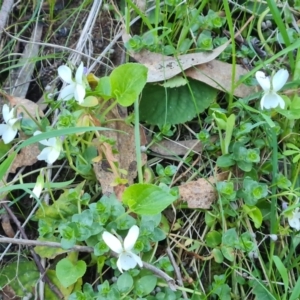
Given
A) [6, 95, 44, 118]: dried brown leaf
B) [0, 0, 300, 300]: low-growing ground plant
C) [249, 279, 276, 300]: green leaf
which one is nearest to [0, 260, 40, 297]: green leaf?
[0, 0, 300, 300]: low-growing ground plant

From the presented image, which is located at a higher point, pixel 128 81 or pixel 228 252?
pixel 128 81

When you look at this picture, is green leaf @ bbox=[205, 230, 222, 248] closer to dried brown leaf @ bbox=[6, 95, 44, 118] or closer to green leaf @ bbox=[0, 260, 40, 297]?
green leaf @ bbox=[0, 260, 40, 297]

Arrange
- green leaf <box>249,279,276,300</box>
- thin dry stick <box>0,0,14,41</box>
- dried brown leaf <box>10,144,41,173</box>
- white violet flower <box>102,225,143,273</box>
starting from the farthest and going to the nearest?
thin dry stick <box>0,0,14,41</box>, dried brown leaf <box>10,144,41,173</box>, green leaf <box>249,279,276,300</box>, white violet flower <box>102,225,143,273</box>

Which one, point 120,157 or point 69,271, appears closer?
point 69,271

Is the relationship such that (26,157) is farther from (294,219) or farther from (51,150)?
(294,219)

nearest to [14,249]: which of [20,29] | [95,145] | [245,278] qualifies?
[95,145]

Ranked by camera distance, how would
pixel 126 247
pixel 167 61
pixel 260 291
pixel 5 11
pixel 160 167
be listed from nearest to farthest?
pixel 126 247, pixel 260 291, pixel 160 167, pixel 167 61, pixel 5 11

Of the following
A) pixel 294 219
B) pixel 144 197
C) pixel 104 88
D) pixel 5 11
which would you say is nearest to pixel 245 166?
pixel 294 219

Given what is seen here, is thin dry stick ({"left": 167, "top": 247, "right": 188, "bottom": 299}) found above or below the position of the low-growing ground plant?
below
